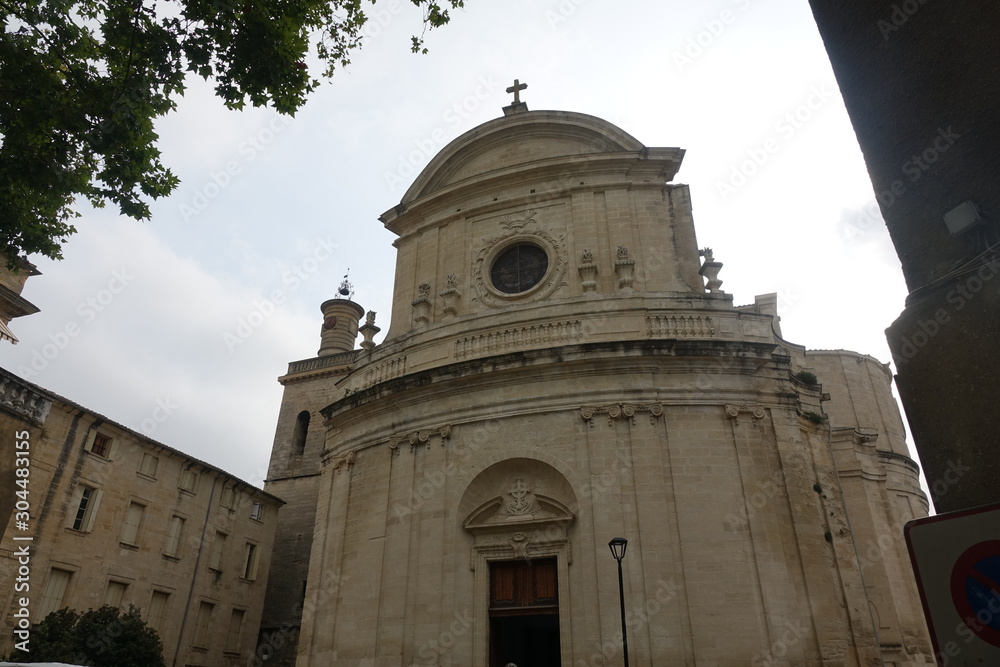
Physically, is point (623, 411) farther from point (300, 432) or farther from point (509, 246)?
point (300, 432)

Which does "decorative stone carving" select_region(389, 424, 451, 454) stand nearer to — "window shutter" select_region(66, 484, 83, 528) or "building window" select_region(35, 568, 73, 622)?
"window shutter" select_region(66, 484, 83, 528)

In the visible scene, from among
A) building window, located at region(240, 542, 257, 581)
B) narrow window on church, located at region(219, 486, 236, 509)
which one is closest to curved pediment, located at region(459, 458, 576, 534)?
narrow window on church, located at region(219, 486, 236, 509)

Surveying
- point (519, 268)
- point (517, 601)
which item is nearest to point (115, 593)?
point (517, 601)

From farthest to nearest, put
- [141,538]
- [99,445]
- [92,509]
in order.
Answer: [141,538], [99,445], [92,509]

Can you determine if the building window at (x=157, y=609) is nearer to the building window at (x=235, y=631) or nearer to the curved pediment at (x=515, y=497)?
the building window at (x=235, y=631)

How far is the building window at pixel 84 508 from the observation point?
19.4m

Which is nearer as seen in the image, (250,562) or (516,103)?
(516,103)

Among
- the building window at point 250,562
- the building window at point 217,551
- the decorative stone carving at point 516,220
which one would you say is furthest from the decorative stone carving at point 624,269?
the building window at point 250,562

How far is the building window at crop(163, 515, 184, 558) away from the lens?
22172 mm

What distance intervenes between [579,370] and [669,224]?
17.0 feet

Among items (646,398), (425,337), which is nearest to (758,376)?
(646,398)

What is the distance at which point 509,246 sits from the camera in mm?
18906

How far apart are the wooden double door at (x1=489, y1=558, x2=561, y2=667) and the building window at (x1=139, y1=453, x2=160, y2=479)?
528 inches

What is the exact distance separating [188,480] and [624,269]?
17.0 metres
